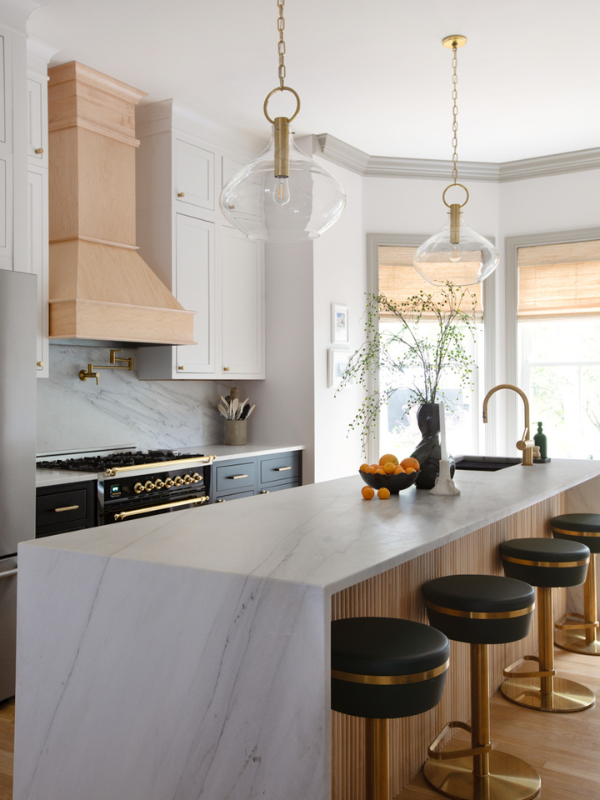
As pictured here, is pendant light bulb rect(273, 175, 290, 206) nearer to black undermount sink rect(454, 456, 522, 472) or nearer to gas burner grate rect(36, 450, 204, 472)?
gas burner grate rect(36, 450, 204, 472)

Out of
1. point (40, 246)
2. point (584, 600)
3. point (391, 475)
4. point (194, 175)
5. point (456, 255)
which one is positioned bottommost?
point (584, 600)

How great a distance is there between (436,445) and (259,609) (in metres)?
1.44

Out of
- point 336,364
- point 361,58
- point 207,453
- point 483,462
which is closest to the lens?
point 361,58

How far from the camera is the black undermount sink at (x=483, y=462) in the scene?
4.11m

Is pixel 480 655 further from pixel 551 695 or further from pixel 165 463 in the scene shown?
pixel 165 463

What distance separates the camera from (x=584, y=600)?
361cm

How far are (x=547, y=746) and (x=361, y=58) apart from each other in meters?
3.28

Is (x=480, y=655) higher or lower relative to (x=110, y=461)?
lower

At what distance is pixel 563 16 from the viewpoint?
3387 millimetres

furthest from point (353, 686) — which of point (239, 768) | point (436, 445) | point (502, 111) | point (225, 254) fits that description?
point (502, 111)

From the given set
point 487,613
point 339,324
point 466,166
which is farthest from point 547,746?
point 466,166

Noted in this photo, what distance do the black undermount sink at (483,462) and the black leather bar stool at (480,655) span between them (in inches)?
73.9

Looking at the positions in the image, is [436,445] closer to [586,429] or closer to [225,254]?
[225,254]

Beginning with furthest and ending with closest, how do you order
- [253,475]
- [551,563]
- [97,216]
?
[253,475]
[97,216]
[551,563]
